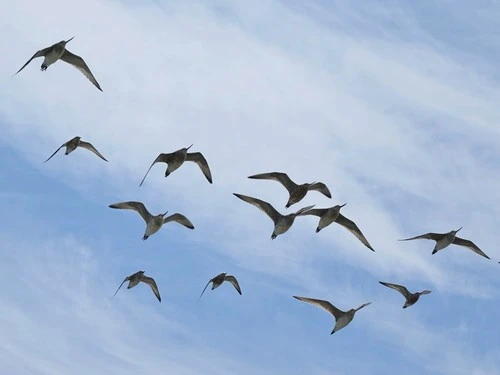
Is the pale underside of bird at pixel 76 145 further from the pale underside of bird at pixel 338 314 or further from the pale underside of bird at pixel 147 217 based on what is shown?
the pale underside of bird at pixel 338 314

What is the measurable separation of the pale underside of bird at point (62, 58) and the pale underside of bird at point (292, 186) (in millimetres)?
10047

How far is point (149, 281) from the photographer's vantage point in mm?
60312

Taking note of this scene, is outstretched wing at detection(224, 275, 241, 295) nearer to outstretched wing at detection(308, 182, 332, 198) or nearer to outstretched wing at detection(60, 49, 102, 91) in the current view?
outstretched wing at detection(308, 182, 332, 198)

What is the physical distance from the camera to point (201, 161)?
53125mm

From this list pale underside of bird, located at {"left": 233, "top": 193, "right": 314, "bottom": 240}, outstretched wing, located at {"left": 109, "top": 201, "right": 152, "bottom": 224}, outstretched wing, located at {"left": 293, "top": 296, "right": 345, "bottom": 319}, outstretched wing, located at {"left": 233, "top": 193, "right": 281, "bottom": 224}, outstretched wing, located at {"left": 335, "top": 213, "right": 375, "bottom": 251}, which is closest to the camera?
pale underside of bird, located at {"left": 233, "top": 193, "right": 314, "bottom": 240}

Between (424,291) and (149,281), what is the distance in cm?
1625

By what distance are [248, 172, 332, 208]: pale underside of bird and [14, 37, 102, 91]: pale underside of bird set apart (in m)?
10.0

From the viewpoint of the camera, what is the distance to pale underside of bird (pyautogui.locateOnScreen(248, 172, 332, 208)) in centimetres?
4912

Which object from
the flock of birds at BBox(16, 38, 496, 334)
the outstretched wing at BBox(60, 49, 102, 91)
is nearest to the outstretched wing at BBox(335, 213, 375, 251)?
the flock of birds at BBox(16, 38, 496, 334)

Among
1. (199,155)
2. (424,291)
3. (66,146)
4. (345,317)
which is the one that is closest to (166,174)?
(199,155)

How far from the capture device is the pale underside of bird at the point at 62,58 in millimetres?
51688

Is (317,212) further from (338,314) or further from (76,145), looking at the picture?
(76,145)

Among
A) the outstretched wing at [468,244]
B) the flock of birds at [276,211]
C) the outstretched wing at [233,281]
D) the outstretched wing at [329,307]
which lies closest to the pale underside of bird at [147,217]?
the flock of birds at [276,211]

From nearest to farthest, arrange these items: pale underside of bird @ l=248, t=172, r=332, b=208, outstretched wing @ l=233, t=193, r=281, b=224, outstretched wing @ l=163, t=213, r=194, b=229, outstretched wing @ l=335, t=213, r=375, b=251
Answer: pale underside of bird @ l=248, t=172, r=332, b=208 → outstretched wing @ l=233, t=193, r=281, b=224 → outstretched wing @ l=335, t=213, r=375, b=251 → outstretched wing @ l=163, t=213, r=194, b=229
